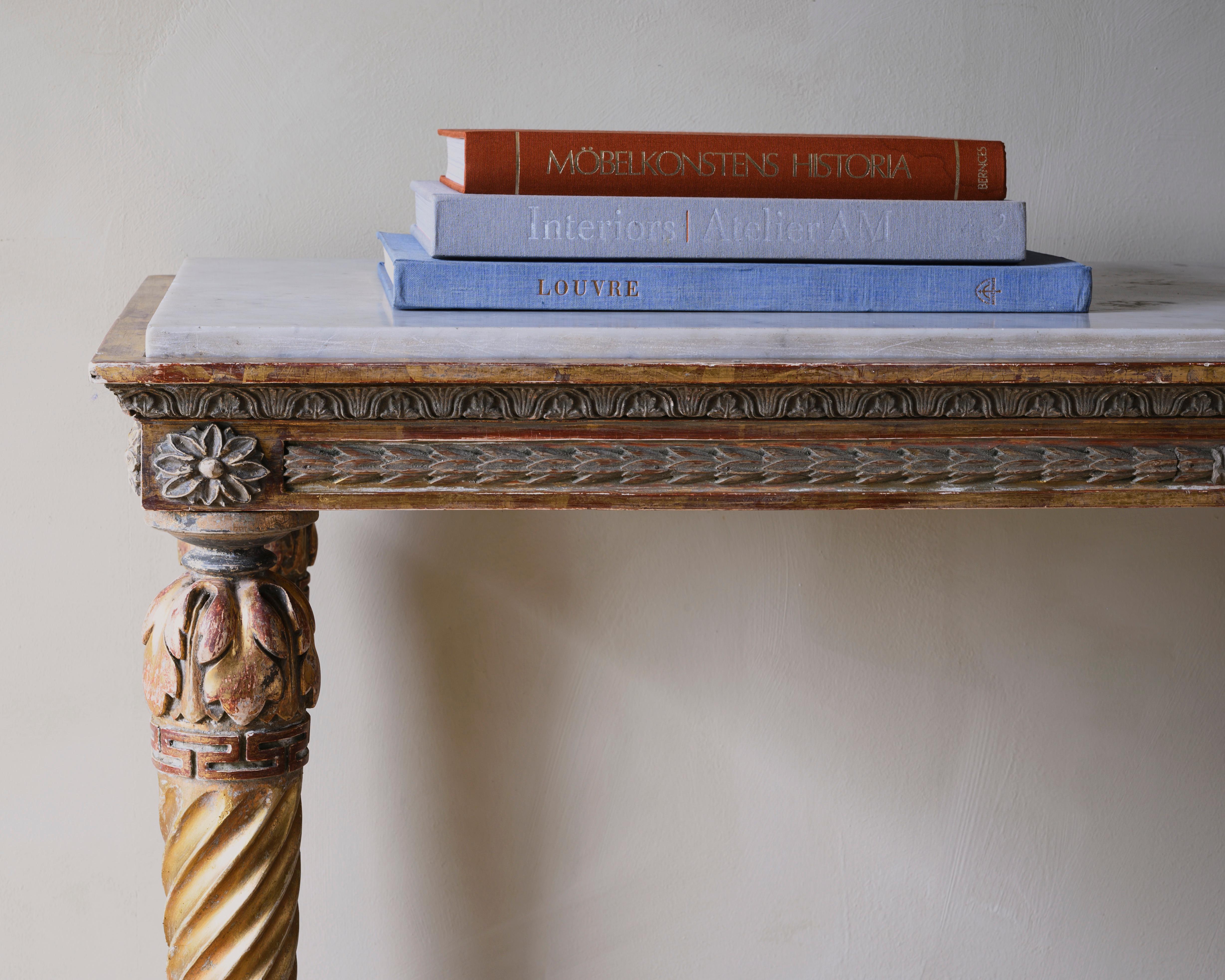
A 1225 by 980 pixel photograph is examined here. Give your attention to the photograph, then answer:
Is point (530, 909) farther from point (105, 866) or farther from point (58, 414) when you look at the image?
point (58, 414)

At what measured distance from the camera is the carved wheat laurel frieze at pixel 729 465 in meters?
0.59

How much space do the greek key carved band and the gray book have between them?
0.27 metres

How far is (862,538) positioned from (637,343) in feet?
1.84

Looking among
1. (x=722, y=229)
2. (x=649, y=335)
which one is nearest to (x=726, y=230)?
(x=722, y=229)

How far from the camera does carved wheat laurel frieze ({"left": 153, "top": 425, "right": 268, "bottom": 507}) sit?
58 centimetres

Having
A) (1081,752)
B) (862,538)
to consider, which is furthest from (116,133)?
(1081,752)

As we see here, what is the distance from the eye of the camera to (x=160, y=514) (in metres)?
0.60

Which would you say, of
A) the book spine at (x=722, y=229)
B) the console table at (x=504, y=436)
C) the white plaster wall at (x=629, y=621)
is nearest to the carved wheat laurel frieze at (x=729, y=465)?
the console table at (x=504, y=436)

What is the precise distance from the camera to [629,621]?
1068mm

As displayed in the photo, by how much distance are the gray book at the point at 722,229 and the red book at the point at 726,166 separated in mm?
A: 15

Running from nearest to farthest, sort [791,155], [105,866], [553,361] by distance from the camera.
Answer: [553,361] < [791,155] < [105,866]

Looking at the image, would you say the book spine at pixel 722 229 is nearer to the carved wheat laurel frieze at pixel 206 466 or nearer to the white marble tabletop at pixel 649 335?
the white marble tabletop at pixel 649 335

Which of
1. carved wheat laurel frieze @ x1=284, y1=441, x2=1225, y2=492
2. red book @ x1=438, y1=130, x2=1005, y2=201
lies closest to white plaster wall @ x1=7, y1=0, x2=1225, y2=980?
red book @ x1=438, y1=130, x2=1005, y2=201

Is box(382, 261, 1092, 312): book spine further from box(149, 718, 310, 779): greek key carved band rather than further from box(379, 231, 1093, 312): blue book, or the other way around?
box(149, 718, 310, 779): greek key carved band
